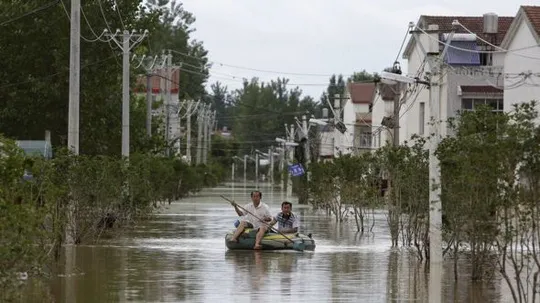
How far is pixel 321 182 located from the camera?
181ft

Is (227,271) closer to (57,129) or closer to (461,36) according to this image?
(461,36)

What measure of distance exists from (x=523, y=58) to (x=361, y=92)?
222ft

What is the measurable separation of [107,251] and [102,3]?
23846mm

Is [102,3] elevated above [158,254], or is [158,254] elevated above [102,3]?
[102,3]

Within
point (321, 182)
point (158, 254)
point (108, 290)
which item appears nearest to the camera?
point (108, 290)

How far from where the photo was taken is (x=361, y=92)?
393 feet

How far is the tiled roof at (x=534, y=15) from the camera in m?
50.3

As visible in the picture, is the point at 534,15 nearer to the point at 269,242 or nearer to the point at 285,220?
the point at 285,220

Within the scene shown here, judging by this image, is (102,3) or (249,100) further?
(249,100)

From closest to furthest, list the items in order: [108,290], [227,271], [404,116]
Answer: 1. [108,290]
2. [227,271]
3. [404,116]

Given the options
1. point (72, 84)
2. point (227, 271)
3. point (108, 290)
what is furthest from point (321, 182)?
point (108, 290)

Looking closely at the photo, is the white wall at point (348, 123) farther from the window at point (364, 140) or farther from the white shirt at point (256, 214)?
the white shirt at point (256, 214)

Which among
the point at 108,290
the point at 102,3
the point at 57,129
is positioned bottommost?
the point at 108,290

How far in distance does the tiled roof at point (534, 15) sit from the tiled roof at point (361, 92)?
209 feet
